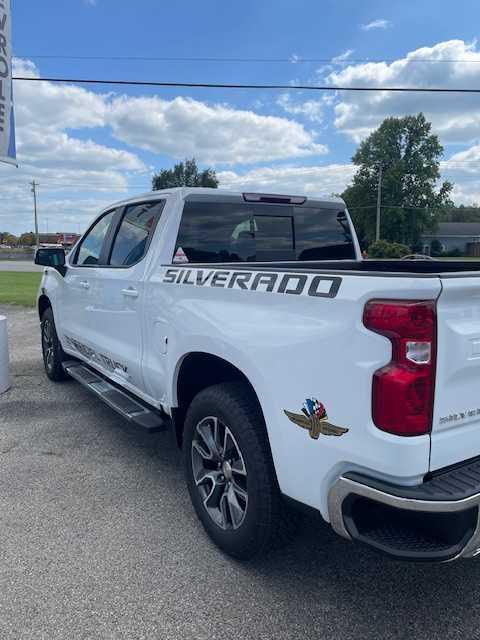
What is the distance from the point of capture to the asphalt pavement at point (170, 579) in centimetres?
227

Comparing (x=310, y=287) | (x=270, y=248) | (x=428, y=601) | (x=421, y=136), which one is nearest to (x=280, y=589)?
(x=428, y=601)

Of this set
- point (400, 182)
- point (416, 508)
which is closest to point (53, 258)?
point (416, 508)

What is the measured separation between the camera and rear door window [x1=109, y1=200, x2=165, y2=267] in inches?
144

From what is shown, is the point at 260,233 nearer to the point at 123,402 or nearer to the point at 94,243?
the point at 123,402

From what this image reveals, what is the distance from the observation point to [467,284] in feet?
6.12

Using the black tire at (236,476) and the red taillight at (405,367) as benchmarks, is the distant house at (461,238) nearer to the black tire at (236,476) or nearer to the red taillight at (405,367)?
the black tire at (236,476)

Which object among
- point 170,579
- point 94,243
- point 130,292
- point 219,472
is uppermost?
point 94,243

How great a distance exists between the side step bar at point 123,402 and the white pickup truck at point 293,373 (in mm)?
23

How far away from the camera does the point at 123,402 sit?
3.93 meters

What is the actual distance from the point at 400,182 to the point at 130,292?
2440 inches

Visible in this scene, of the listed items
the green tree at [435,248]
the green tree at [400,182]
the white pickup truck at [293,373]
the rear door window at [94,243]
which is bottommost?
the white pickup truck at [293,373]

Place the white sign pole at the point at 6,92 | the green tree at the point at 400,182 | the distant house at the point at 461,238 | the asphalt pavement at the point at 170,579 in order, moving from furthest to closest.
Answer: the distant house at the point at 461,238
the green tree at the point at 400,182
the white sign pole at the point at 6,92
the asphalt pavement at the point at 170,579

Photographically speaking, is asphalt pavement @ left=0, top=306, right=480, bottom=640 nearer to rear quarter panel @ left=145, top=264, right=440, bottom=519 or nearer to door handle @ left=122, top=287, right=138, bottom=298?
rear quarter panel @ left=145, top=264, right=440, bottom=519

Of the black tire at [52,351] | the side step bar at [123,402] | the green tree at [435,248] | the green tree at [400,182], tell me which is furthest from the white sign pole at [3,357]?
the green tree at [435,248]
